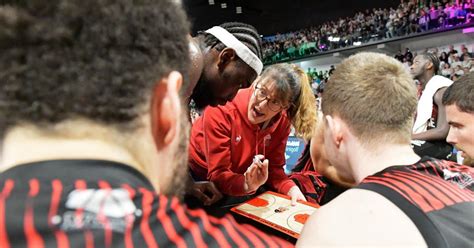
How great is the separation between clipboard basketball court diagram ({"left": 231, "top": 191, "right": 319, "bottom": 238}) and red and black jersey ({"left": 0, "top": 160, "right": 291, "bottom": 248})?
2.85 feet

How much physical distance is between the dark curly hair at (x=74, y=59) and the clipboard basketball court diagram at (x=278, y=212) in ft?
3.06

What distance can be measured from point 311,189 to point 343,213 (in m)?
→ 1.31

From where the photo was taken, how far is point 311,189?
2031mm

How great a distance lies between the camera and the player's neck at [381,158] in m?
1.00

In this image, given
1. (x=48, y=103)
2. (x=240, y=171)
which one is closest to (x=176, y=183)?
(x=48, y=103)

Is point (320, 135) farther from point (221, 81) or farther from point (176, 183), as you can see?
point (176, 183)

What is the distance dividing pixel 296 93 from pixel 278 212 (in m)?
0.73

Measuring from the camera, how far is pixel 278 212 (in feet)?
4.80

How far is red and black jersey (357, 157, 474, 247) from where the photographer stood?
2.39 feet

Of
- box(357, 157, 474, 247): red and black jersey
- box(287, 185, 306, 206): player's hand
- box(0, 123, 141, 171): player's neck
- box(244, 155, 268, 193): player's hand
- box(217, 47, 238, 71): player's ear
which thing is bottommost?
box(287, 185, 306, 206): player's hand

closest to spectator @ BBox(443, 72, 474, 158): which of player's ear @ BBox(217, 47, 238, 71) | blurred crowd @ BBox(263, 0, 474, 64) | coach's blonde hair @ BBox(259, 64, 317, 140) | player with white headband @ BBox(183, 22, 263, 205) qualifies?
coach's blonde hair @ BBox(259, 64, 317, 140)

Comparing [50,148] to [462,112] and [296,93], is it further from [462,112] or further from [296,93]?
[462,112]

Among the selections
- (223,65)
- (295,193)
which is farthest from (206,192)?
(223,65)

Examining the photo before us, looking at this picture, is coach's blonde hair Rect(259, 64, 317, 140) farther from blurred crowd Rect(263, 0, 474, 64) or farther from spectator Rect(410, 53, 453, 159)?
blurred crowd Rect(263, 0, 474, 64)
